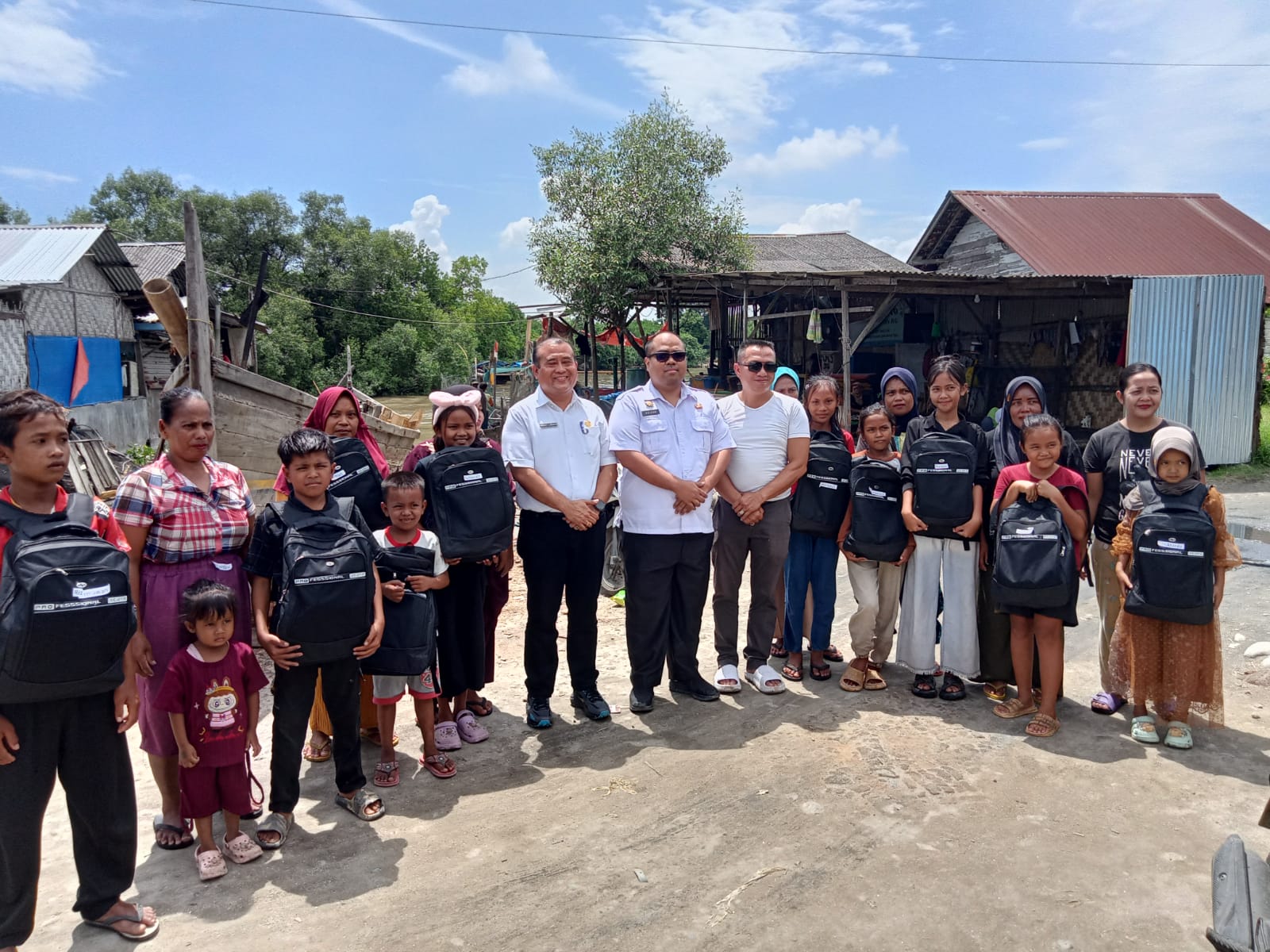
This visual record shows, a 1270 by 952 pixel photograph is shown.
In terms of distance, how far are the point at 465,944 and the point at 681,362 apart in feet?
8.94

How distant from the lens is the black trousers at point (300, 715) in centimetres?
313

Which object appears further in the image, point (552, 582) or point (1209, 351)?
point (1209, 351)

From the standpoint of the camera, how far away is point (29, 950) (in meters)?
2.53

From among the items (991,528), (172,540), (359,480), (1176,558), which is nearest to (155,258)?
(359,480)

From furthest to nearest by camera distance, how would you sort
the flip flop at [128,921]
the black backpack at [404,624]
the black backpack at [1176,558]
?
1. the black backpack at [1176,558]
2. the black backpack at [404,624]
3. the flip flop at [128,921]

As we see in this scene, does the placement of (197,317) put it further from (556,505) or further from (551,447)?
(556,505)

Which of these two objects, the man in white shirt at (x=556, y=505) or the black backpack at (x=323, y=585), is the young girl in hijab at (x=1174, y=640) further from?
the black backpack at (x=323, y=585)

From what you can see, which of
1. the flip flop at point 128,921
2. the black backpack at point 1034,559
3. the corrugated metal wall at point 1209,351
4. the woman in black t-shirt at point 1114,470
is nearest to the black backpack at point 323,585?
the flip flop at point 128,921

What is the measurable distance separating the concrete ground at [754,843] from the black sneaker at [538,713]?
5 cm

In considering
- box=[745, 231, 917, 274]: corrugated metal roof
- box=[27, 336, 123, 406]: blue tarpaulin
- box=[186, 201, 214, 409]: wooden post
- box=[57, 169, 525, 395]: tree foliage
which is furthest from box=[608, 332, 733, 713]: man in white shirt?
box=[57, 169, 525, 395]: tree foliage

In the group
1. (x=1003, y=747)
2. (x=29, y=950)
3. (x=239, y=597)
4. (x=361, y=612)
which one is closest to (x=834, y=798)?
(x=1003, y=747)

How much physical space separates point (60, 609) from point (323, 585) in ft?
2.79

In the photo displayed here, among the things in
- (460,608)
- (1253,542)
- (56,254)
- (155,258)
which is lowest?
(1253,542)

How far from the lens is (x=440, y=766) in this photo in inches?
144
